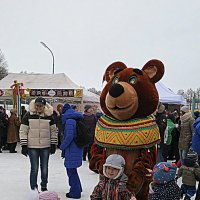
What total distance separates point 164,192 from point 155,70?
1271 mm

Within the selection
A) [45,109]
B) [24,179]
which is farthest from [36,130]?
[24,179]

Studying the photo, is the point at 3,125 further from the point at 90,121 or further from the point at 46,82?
the point at 46,82

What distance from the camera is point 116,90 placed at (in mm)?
3107

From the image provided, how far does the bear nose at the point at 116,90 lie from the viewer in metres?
3.10

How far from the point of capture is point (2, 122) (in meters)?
9.45

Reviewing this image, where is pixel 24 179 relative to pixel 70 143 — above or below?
below

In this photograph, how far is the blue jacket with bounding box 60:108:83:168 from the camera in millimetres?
4586

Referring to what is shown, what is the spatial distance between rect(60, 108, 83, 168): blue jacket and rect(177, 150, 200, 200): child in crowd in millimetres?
1571

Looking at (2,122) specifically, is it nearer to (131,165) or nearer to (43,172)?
(43,172)

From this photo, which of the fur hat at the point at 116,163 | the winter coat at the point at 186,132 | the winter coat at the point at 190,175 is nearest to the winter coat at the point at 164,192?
the fur hat at the point at 116,163

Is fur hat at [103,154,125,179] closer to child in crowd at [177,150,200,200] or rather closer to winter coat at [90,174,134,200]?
winter coat at [90,174,134,200]

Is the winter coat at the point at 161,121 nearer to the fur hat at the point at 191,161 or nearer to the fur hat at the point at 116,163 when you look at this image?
the fur hat at the point at 191,161

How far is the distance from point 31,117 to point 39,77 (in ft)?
34.0

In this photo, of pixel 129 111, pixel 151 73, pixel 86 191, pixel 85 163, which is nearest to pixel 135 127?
pixel 129 111
